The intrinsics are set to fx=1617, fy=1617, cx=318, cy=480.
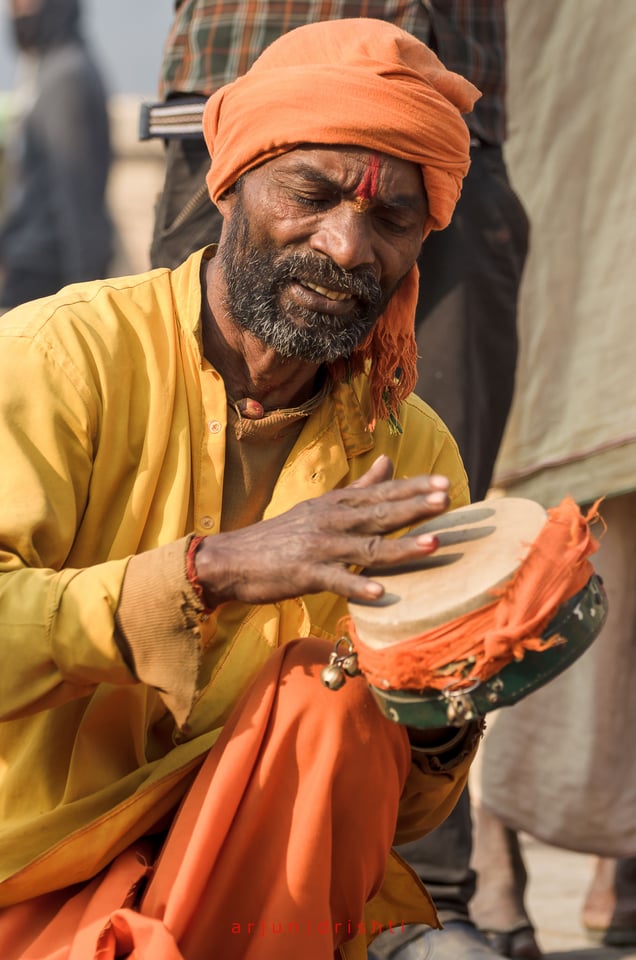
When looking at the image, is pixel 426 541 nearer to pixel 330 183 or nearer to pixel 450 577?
pixel 450 577

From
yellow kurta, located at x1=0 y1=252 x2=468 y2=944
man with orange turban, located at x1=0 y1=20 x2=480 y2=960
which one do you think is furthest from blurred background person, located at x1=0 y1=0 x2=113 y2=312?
yellow kurta, located at x1=0 y1=252 x2=468 y2=944

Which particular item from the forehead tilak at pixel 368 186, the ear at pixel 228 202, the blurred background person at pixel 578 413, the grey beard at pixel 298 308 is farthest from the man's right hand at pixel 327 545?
the blurred background person at pixel 578 413

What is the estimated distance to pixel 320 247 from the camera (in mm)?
2924

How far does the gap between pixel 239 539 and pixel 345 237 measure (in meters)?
0.73

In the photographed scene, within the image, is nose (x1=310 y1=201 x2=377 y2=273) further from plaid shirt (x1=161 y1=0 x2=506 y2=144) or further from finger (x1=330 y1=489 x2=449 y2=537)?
plaid shirt (x1=161 y1=0 x2=506 y2=144)

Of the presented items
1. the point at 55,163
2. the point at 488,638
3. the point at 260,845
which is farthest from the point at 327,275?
the point at 55,163

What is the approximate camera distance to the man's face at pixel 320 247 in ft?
9.60

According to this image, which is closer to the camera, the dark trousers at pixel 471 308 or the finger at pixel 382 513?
the finger at pixel 382 513

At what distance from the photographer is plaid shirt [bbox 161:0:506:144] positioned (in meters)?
3.81

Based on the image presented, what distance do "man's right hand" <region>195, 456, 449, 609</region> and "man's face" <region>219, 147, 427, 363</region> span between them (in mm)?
595

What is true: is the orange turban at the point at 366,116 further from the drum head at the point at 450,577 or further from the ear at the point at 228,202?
the drum head at the point at 450,577

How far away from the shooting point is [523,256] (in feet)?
13.5

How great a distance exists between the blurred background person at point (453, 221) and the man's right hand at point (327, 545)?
1.54 m

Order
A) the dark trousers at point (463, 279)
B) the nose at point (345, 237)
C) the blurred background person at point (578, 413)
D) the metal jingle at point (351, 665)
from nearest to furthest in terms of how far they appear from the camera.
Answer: the metal jingle at point (351, 665), the nose at point (345, 237), the dark trousers at point (463, 279), the blurred background person at point (578, 413)
